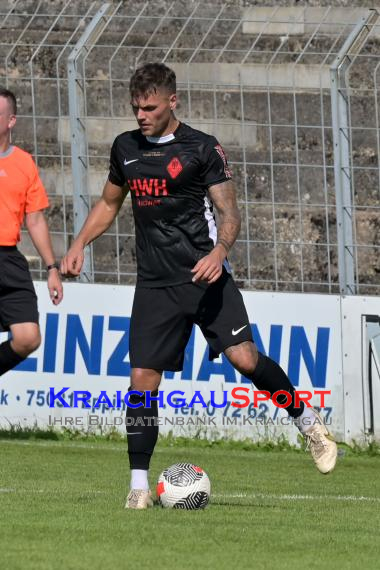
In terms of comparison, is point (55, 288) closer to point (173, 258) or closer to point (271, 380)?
point (173, 258)

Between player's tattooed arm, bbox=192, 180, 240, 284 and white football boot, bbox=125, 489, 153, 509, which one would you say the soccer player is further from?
white football boot, bbox=125, 489, 153, 509

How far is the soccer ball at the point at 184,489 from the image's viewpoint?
657 centimetres

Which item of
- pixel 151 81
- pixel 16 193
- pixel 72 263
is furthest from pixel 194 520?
pixel 16 193

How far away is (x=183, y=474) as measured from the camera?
6.65 meters

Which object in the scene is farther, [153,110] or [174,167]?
[174,167]

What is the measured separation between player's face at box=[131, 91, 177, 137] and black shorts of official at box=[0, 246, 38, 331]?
6.84ft

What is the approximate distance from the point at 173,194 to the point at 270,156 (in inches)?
179

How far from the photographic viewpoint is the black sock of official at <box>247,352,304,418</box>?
690cm

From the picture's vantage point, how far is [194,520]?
609 centimetres

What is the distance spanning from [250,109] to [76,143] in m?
1.48

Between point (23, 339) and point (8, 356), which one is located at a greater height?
point (23, 339)

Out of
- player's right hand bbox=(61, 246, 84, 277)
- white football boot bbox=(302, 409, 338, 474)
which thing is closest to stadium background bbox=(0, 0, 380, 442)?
white football boot bbox=(302, 409, 338, 474)

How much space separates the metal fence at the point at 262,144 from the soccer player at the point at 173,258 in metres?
4.10

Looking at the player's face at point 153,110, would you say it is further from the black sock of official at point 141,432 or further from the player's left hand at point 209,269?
the black sock of official at point 141,432
